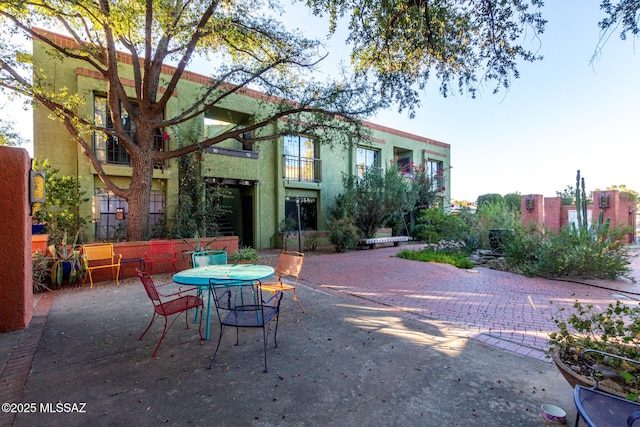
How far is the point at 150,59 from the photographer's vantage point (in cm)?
823

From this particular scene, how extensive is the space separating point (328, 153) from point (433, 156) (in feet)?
31.0

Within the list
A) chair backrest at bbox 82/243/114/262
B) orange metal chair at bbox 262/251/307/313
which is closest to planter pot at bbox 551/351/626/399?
orange metal chair at bbox 262/251/307/313

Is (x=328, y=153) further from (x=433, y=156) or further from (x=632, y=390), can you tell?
(x=632, y=390)

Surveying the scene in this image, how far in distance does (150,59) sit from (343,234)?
844cm

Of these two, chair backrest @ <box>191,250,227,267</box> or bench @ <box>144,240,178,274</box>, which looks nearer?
chair backrest @ <box>191,250,227,267</box>

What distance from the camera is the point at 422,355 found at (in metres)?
3.50

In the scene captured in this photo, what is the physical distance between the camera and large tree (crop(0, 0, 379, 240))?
23.2 feet

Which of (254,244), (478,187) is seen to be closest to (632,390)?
(254,244)

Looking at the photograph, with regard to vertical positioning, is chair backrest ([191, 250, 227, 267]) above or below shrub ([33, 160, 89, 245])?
below

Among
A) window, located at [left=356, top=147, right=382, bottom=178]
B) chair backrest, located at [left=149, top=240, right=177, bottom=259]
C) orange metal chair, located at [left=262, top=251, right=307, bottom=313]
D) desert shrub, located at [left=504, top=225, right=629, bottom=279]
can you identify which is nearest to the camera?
orange metal chair, located at [left=262, top=251, right=307, bottom=313]

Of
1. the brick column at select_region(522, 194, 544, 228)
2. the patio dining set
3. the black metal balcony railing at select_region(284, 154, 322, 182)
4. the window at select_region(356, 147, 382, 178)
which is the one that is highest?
the window at select_region(356, 147, 382, 178)

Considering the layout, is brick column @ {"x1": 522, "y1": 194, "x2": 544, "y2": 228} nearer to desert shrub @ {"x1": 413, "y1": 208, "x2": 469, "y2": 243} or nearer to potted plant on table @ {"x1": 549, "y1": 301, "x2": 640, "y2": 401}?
desert shrub @ {"x1": 413, "y1": 208, "x2": 469, "y2": 243}

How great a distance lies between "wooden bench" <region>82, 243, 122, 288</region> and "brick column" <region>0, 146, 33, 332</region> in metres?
2.54

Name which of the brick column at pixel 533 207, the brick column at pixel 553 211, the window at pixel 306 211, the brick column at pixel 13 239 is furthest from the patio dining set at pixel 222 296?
the brick column at pixel 553 211
